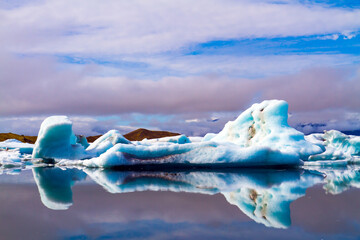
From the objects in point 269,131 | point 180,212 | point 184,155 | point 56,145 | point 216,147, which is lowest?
point 180,212

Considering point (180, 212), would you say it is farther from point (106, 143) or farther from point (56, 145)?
point (106, 143)

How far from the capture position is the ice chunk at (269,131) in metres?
11.6

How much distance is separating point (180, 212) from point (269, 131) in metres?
9.21

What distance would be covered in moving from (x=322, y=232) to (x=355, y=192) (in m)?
2.53

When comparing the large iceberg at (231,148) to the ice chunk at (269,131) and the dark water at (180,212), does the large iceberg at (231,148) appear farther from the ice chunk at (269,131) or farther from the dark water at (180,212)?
the dark water at (180,212)

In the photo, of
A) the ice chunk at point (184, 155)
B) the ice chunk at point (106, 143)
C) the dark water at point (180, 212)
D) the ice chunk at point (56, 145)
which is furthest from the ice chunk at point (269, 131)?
the dark water at point (180, 212)

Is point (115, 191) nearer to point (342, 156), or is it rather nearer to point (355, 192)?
point (355, 192)

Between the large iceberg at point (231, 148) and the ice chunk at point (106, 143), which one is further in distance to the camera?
the ice chunk at point (106, 143)

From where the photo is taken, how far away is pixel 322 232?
9.93 ft

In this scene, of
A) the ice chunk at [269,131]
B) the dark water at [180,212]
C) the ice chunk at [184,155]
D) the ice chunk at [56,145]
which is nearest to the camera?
the dark water at [180,212]

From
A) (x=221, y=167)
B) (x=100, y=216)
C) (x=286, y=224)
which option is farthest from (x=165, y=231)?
(x=221, y=167)

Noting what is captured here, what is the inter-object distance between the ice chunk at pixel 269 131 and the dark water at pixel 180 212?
6062mm

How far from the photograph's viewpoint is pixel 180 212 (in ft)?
12.3

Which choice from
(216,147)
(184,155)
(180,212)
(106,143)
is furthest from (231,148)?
(180,212)
